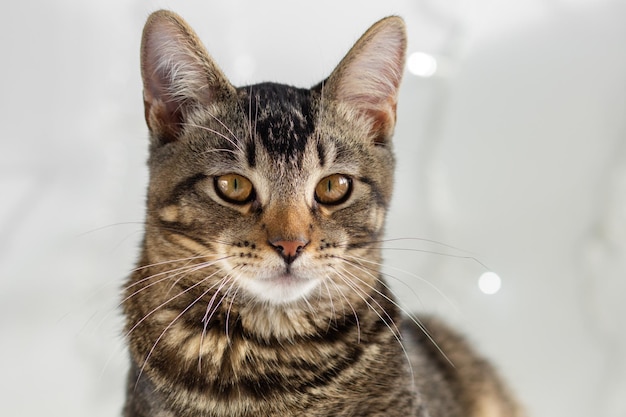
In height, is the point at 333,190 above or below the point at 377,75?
below

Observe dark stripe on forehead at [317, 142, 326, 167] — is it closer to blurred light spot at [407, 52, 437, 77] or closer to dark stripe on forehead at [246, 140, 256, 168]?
dark stripe on forehead at [246, 140, 256, 168]

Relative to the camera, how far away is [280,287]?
1.14m

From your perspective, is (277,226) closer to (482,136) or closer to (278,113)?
(278,113)

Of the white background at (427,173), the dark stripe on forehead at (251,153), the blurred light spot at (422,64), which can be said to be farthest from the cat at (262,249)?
the blurred light spot at (422,64)

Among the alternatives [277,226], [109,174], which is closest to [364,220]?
[277,226]

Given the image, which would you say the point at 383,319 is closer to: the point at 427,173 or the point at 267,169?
the point at 267,169

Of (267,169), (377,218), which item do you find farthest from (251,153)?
(377,218)

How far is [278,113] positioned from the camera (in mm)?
1248

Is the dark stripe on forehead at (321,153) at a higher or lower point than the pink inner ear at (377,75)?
lower

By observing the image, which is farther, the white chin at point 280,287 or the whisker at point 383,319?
the whisker at point 383,319

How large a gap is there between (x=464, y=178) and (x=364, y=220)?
2.56 feet

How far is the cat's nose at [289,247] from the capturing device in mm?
1104

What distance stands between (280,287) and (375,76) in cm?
44

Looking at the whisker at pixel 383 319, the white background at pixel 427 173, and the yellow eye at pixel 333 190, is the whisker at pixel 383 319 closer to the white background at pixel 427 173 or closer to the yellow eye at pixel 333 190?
the yellow eye at pixel 333 190
